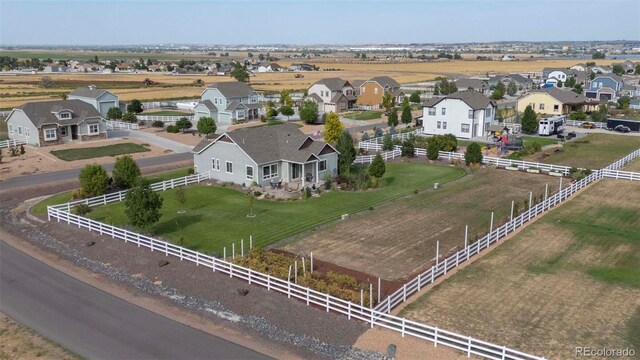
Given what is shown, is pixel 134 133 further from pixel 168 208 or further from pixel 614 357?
pixel 614 357

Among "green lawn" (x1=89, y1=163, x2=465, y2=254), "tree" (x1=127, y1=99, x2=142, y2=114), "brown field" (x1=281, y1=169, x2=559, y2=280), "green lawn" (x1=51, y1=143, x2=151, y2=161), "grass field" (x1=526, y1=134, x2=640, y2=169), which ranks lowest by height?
"brown field" (x1=281, y1=169, x2=559, y2=280)

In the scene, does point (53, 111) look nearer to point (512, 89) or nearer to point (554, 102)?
point (554, 102)

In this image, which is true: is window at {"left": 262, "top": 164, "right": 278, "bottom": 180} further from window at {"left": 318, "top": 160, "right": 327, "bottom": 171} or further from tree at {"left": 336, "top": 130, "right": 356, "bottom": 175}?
tree at {"left": 336, "top": 130, "right": 356, "bottom": 175}

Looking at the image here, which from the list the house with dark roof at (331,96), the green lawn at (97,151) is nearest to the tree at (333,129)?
the green lawn at (97,151)

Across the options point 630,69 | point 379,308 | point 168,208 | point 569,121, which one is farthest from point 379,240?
point 630,69

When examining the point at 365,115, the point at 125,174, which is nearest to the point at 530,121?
the point at 365,115

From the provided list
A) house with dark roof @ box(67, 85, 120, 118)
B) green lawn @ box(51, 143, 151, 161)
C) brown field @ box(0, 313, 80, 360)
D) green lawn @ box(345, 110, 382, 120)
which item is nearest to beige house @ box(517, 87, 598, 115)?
green lawn @ box(345, 110, 382, 120)
